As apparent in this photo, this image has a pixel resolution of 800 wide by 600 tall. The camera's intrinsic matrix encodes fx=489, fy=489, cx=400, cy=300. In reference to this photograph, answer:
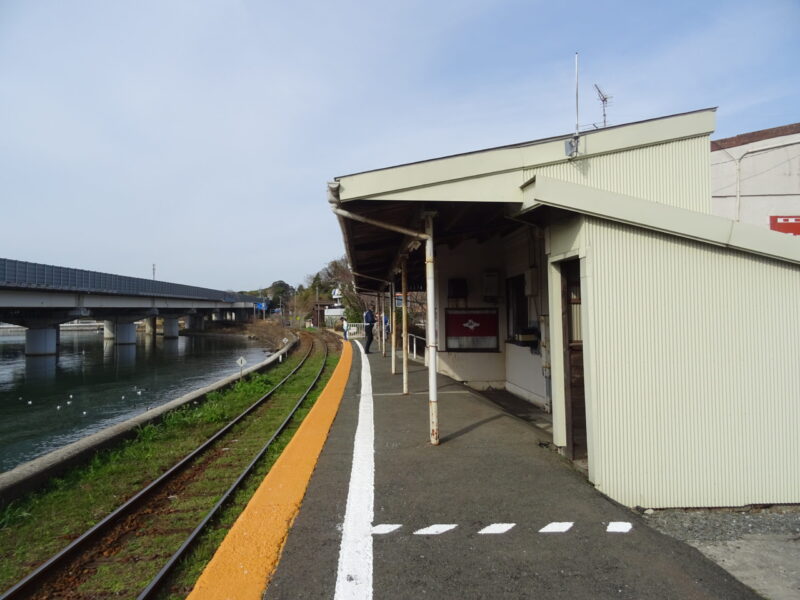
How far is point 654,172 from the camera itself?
5539 millimetres

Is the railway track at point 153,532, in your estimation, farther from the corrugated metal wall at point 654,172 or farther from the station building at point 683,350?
the corrugated metal wall at point 654,172

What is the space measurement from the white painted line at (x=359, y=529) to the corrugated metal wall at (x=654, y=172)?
3.66 m

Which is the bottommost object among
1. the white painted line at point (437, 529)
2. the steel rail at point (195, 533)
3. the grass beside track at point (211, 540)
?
the grass beside track at point (211, 540)

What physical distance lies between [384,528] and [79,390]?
73.0ft

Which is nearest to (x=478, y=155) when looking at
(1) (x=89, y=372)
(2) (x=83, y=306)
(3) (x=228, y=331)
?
(1) (x=89, y=372)

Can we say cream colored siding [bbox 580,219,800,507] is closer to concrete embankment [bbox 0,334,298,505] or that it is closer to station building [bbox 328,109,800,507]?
station building [bbox 328,109,800,507]

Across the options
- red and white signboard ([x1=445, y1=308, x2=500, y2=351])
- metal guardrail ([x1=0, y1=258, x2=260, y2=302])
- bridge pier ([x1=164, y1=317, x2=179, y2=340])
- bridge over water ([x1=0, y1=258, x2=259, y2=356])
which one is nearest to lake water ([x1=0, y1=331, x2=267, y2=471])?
bridge over water ([x1=0, y1=258, x2=259, y2=356])

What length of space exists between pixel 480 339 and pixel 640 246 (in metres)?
6.82

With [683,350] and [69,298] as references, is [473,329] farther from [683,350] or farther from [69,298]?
[69,298]

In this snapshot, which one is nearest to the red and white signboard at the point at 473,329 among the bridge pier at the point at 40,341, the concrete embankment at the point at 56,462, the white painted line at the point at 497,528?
the concrete embankment at the point at 56,462

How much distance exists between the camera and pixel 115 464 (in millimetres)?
6715

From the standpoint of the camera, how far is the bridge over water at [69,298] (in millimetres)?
25188

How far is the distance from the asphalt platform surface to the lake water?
9.25 metres

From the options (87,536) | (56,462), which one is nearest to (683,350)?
(87,536)
